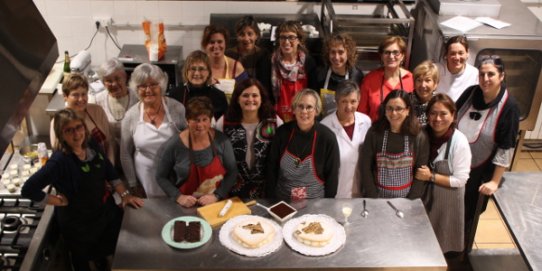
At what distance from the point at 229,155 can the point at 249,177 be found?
0.33 metres

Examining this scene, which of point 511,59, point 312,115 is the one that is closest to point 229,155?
point 312,115

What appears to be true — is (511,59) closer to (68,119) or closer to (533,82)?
(533,82)

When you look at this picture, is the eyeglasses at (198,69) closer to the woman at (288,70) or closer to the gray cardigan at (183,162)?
the gray cardigan at (183,162)

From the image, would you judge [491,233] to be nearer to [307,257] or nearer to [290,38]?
[290,38]

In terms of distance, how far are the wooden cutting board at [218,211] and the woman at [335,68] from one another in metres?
1.14

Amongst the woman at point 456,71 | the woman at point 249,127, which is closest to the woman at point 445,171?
the woman at point 456,71

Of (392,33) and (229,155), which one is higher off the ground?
(392,33)

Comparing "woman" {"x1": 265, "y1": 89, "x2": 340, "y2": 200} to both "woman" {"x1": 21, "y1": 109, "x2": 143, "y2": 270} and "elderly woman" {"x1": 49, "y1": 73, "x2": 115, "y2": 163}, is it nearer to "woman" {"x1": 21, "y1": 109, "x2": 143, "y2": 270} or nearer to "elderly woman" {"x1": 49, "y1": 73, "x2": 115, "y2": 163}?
"woman" {"x1": 21, "y1": 109, "x2": 143, "y2": 270}

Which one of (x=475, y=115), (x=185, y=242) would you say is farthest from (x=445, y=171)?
(x=185, y=242)

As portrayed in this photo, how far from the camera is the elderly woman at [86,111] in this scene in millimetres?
3461

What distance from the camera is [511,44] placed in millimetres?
4434

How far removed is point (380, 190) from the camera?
3.60m

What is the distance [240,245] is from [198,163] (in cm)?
64

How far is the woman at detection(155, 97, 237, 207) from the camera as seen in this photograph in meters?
3.28
